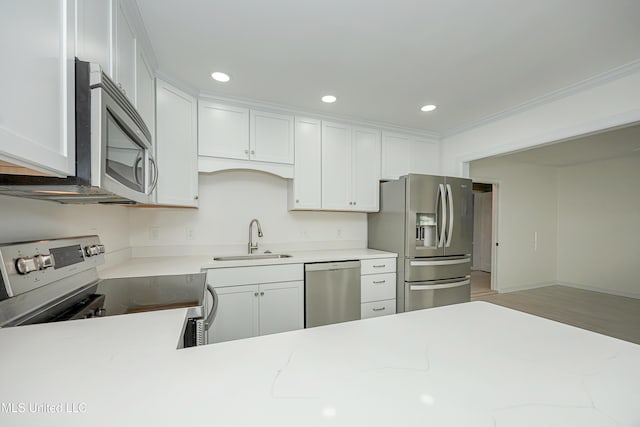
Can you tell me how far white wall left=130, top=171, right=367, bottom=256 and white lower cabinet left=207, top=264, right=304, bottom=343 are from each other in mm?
605

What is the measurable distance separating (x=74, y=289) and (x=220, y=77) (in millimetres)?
1772

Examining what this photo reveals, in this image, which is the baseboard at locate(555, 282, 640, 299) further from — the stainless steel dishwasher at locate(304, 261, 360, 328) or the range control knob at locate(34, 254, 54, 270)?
the range control knob at locate(34, 254, 54, 270)

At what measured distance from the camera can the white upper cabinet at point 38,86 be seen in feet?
1.85

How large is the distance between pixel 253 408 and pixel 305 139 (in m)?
2.65

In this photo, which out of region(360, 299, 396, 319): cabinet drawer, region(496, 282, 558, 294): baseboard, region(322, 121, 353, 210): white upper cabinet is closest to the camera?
region(360, 299, 396, 319): cabinet drawer

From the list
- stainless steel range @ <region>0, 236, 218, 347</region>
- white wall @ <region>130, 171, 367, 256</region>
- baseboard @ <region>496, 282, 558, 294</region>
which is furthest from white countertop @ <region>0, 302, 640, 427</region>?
baseboard @ <region>496, 282, 558, 294</region>

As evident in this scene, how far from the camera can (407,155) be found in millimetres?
3354

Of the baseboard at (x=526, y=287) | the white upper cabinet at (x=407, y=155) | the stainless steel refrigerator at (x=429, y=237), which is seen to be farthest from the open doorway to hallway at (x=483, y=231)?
the stainless steel refrigerator at (x=429, y=237)

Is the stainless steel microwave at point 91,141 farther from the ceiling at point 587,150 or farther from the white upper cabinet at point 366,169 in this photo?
the ceiling at point 587,150

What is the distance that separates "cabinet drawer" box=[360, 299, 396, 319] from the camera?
8.84 ft

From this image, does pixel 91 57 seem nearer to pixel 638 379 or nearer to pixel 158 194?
pixel 158 194

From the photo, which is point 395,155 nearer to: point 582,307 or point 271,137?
point 271,137

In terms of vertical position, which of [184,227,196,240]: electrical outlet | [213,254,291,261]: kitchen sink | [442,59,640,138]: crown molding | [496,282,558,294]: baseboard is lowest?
[496,282,558,294]: baseboard

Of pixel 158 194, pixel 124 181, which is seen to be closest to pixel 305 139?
pixel 158 194
